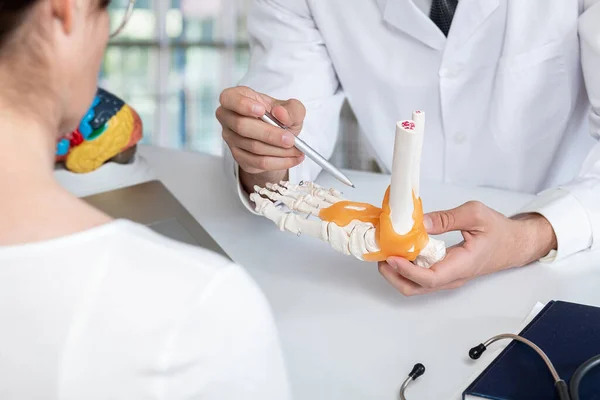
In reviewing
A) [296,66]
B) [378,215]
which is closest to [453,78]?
[296,66]

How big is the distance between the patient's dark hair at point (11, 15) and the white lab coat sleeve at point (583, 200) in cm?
83

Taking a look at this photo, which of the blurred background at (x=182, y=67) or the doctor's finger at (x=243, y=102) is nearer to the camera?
the doctor's finger at (x=243, y=102)

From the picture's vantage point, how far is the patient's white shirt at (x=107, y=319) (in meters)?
0.52

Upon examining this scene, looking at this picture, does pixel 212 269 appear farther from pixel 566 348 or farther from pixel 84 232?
pixel 566 348

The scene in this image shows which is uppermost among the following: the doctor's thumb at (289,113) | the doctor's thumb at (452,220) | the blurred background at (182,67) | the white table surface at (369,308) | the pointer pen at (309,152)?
the doctor's thumb at (289,113)

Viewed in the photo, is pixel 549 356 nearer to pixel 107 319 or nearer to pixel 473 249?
pixel 473 249

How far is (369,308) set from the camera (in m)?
0.99

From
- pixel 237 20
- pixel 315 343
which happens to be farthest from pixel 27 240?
pixel 237 20

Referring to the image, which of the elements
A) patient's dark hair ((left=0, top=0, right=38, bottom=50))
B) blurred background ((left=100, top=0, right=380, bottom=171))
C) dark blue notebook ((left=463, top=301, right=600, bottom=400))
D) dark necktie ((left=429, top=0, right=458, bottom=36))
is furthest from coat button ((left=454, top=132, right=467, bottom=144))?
blurred background ((left=100, top=0, right=380, bottom=171))

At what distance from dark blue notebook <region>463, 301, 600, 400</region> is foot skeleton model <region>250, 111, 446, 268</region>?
163 mm

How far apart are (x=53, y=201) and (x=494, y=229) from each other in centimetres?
67

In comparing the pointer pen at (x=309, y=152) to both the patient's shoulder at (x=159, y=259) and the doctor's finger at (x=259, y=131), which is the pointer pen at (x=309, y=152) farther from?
the patient's shoulder at (x=159, y=259)

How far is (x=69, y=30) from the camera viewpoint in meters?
0.54

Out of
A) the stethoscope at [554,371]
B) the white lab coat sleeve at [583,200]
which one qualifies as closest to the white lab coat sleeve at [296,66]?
the white lab coat sleeve at [583,200]
